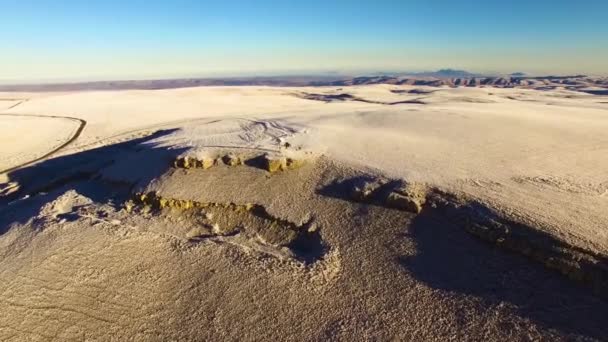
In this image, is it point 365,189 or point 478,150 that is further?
point 478,150

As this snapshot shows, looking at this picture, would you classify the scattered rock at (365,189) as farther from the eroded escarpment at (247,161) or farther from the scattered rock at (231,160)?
the scattered rock at (231,160)

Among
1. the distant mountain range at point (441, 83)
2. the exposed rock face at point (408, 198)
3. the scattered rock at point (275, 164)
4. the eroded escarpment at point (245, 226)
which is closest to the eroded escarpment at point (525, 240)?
the exposed rock face at point (408, 198)

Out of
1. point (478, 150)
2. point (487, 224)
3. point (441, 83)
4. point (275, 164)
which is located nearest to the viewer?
point (487, 224)

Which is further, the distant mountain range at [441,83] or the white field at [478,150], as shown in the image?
the distant mountain range at [441,83]

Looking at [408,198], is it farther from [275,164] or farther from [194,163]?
[194,163]

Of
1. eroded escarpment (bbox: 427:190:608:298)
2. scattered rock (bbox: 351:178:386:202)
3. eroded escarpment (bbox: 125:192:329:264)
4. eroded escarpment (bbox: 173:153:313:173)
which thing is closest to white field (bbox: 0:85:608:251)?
eroded escarpment (bbox: 427:190:608:298)

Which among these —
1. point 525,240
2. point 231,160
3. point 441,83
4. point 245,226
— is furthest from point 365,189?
point 441,83

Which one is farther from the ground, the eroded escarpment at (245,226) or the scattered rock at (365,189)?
the scattered rock at (365,189)
